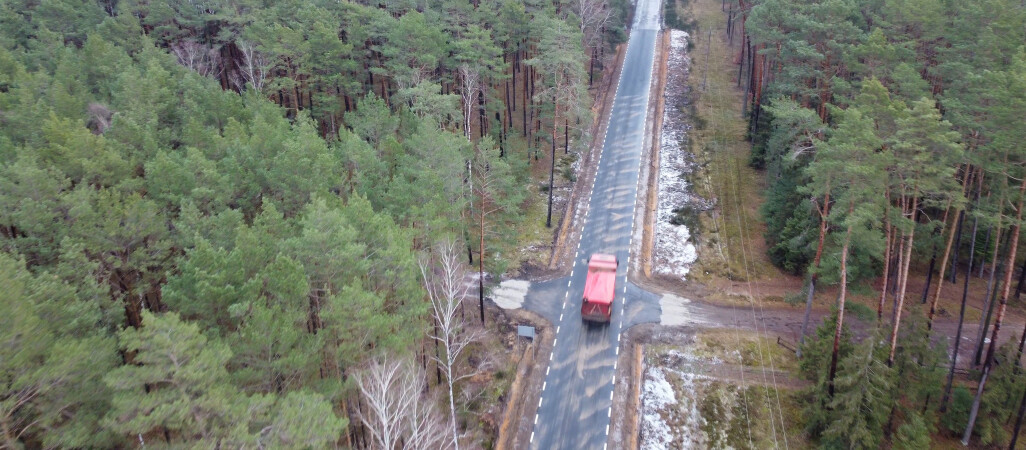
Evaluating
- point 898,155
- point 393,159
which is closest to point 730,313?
point 898,155

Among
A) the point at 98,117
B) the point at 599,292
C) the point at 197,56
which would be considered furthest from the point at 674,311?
the point at 197,56

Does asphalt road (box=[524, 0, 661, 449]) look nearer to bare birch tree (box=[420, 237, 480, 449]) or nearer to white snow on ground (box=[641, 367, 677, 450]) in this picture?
white snow on ground (box=[641, 367, 677, 450])

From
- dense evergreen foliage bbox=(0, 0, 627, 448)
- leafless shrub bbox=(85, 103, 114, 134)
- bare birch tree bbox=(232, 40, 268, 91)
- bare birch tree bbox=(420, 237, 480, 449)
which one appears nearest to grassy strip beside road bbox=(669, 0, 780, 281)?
dense evergreen foliage bbox=(0, 0, 627, 448)

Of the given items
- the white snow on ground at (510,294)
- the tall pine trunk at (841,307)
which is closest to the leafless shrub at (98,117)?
the white snow on ground at (510,294)

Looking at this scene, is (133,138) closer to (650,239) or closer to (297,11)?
(297,11)

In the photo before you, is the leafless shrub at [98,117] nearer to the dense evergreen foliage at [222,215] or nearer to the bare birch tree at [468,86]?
the dense evergreen foliage at [222,215]

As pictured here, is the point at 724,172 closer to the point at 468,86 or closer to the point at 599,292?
the point at 599,292

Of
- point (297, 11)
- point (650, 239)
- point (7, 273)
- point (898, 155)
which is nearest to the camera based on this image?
point (7, 273)
